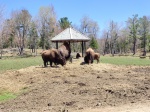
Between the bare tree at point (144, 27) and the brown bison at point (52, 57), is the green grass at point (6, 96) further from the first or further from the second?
the bare tree at point (144, 27)

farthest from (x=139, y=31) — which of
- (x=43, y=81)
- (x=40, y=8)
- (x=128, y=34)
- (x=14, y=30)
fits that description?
(x=43, y=81)

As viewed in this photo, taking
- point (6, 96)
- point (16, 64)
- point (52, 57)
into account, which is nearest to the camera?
point (6, 96)

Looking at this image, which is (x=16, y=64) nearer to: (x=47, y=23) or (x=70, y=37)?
(x=70, y=37)

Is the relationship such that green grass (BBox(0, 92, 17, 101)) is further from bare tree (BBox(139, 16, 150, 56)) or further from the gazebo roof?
bare tree (BBox(139, 16, 150, 56))

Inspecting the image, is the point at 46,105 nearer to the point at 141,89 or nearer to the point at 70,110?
the point at 70,110

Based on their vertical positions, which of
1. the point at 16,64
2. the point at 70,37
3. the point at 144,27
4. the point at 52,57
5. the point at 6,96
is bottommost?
the point at 6,96

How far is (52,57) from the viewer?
64.1 feet

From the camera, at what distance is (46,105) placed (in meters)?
8.44

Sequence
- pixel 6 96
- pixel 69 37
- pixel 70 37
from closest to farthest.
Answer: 1. pixel 6 96
2. pixel 70 37
3. pixel 69 37

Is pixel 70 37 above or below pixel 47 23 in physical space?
below

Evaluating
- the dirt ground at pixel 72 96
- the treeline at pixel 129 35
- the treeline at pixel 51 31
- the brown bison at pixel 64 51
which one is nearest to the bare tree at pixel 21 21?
the treeline at pixel 51 31

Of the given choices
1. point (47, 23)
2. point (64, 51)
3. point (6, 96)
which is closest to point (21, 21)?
point (47, 23)

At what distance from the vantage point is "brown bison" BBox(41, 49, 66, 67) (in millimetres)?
19500

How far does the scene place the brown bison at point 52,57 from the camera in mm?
19500
